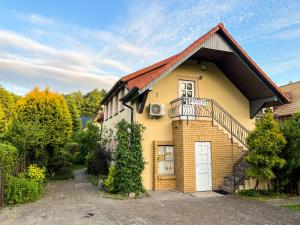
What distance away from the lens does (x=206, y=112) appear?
42.8 ft

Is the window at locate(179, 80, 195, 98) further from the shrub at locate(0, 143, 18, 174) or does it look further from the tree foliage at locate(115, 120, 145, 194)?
the shrub at locate(0, 143, 18, 174)

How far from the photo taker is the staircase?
11.7m

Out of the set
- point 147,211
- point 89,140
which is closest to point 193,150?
point 147,211

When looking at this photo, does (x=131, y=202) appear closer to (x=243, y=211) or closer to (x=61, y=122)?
(x=243, y=211)

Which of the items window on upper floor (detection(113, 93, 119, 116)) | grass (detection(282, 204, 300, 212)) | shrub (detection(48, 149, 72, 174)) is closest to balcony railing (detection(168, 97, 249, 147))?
grass (detection(282, 204, 300, 212))

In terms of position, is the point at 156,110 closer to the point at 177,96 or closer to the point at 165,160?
the point at 177,96

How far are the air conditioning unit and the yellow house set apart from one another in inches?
1.9

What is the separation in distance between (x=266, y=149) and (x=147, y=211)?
5332 mm

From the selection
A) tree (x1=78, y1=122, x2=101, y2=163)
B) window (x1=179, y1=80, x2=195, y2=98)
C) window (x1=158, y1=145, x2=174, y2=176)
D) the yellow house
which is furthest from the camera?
tree (x1=78, y1=122, x2=101, y2=163)

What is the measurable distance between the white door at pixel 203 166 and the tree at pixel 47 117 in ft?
24.6

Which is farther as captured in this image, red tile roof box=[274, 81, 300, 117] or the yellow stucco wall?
red tile roof box=[274, 81, 300, 117]

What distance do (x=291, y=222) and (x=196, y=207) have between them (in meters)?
2.95

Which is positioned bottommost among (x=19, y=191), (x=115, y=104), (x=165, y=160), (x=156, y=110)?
(x=19, y=191)

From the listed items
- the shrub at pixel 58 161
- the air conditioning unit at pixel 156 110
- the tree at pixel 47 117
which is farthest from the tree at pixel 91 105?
the air conditioning unit at pixel 156 110
